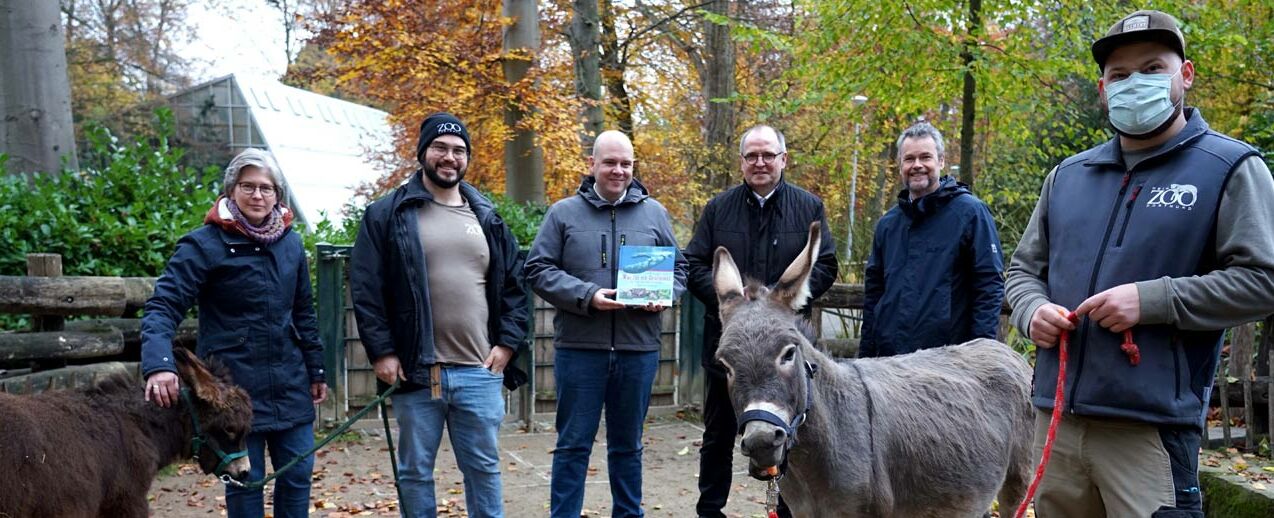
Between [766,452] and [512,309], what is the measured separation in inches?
83.2

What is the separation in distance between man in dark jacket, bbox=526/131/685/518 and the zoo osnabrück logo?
2827mm

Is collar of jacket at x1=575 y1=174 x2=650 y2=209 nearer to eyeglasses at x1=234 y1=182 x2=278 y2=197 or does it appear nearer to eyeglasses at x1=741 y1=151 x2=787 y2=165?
eyeglasses at x1=741 y1=151 x2=787 y2=165

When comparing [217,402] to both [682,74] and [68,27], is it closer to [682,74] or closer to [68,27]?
[682,74]

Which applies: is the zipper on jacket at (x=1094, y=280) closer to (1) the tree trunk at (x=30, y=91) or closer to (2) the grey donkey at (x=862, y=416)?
(2) the grey donkey at (x=862, y=416)

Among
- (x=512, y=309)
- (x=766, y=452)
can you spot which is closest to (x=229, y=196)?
(x=512, y=309)

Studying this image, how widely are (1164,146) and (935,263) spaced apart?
2002 millimetres

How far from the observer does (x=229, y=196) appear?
4.71 metres

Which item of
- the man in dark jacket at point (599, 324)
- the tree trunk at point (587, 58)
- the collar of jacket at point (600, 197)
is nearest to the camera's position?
the man in dark jacket at point (599, 324)

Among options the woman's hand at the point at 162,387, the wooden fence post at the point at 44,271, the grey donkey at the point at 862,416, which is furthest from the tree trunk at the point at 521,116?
the grey donkey at the point at 862,416

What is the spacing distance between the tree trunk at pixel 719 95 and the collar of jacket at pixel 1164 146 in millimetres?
15777

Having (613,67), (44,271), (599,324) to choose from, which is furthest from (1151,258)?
(613,67)

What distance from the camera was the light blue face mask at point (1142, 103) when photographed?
306 centimetres

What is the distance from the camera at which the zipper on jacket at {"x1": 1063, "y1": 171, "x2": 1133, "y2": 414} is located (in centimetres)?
310

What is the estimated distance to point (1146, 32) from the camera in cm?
308
